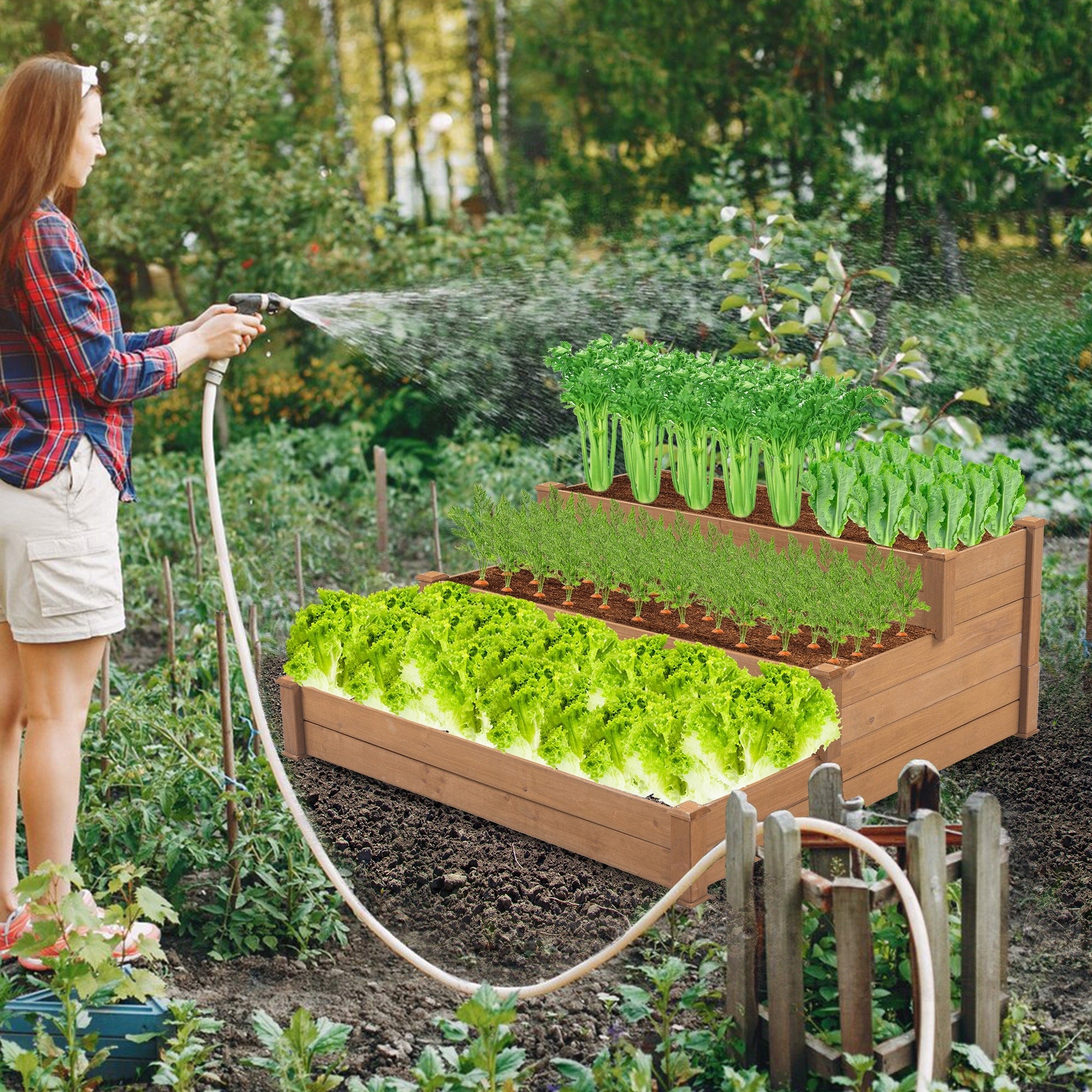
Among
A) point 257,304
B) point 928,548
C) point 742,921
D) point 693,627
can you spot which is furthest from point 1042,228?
point 742,921

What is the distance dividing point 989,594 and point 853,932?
6.83 feet

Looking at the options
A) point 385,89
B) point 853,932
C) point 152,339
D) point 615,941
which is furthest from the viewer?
point 385,89

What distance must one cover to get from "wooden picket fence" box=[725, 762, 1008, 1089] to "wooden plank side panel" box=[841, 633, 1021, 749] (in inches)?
40.6

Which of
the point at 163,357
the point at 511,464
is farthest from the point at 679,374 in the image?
the point at 511,464

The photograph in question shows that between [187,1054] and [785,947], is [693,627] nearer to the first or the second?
[785,947]

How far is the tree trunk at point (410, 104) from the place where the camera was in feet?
44.8

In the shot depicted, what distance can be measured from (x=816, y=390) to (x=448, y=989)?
225 cm

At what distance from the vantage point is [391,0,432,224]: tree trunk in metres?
13.6

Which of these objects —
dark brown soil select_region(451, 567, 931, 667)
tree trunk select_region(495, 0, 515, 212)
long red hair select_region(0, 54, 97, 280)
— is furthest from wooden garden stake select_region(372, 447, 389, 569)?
tree trunk select_region(495, 0, 515, 212)

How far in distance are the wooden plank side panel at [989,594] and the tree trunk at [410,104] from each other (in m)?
9.56

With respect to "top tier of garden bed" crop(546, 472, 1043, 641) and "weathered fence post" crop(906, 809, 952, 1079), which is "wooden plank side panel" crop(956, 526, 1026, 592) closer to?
"top tier of garden bed" crop(546, 472, 1043, 641)

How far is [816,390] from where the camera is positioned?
4500 mm

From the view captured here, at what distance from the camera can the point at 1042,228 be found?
9477mm

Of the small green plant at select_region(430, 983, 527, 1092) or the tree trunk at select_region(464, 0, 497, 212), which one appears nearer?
the small green plant at select_region(430, 983, 527, 1092)
